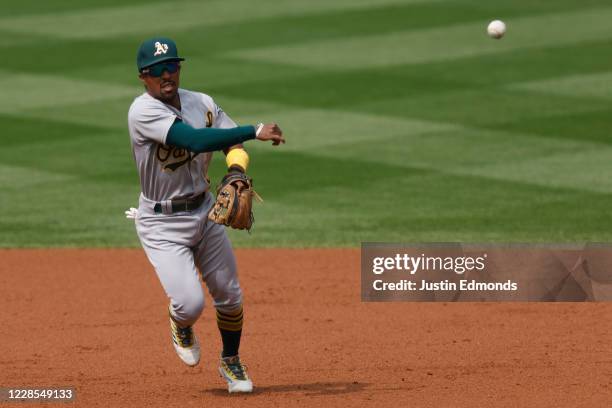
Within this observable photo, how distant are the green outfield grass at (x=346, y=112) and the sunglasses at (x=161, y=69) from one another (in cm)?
503

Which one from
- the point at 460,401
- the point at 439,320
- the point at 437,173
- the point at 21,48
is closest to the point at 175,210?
the point at 460,401

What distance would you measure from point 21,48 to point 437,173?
29.5 feet

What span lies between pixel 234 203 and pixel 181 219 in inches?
14.4

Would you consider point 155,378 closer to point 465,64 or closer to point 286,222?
point 286,222

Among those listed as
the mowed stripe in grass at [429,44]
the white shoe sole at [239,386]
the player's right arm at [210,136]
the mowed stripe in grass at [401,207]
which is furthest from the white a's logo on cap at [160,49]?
the mowed stripe in grass at [429,44]

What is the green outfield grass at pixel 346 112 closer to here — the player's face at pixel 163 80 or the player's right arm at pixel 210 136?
the player's face at pixel 163 80

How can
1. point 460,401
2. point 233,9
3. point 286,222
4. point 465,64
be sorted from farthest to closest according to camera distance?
point 233,9 → point 465,64 → point 286,222 → point 460,401

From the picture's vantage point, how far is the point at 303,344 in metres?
8.83

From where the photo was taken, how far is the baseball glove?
7.16 metres

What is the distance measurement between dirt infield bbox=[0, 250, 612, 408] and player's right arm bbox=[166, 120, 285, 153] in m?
1.50

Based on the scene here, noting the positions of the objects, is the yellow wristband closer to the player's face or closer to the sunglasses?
the player's face

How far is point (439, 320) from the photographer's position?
31.0ft

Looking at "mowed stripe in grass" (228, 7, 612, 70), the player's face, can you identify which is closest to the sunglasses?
the player's face

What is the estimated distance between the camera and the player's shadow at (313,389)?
749 centimetres
